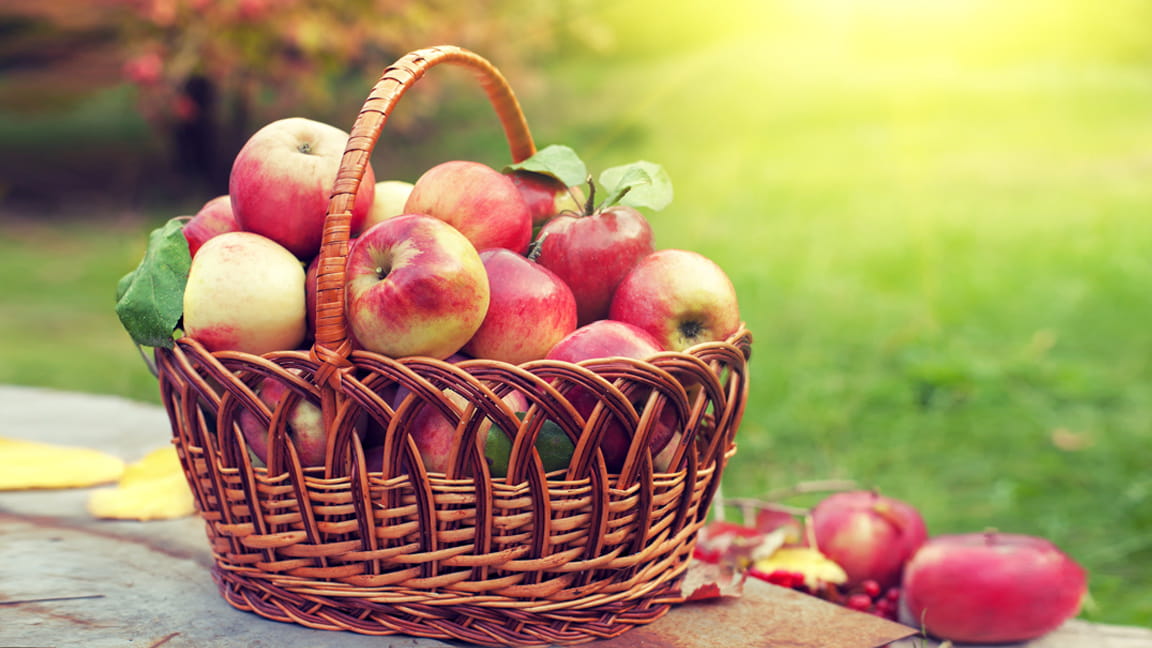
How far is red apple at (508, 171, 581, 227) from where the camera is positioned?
1576 mm

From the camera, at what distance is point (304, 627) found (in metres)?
1.27

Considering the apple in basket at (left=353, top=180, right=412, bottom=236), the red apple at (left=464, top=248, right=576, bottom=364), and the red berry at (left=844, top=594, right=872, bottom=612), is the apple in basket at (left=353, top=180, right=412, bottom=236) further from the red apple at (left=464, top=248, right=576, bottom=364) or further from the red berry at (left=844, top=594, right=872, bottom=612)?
the red berry at (left=844, top=594, right=872, bottom=612)

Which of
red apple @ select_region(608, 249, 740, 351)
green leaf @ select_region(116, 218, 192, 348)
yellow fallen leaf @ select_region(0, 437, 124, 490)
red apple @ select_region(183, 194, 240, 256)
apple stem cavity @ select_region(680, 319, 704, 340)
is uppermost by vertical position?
red apple @ select_region(183, 194, 240, 256)

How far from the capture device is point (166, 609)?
136 centimetres

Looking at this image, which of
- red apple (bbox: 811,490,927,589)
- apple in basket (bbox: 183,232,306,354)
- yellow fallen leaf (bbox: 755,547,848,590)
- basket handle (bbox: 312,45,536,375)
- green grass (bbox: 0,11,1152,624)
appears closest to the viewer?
basket handle (bbox: 312,45,536,375)

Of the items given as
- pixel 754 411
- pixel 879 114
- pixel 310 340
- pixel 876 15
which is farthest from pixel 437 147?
pixel 310 340

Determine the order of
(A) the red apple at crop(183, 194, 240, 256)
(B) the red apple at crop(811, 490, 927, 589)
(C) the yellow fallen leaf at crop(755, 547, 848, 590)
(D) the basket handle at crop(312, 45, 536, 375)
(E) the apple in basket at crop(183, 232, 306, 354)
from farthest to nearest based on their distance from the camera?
1. (B) the red apple at crop(811, 490, 927, 589)
2. (C) the yellow fallen leaf at crop(755, 547, 848, 590)
3. (A) the red apple at crop(183, 194, 240, 256)
4. (E) the apple in basket at crop(183, 232, 306, 354)
5. (D) the basket handle at crop(312, 45, 536, 375)

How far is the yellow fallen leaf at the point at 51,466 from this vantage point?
1913mm

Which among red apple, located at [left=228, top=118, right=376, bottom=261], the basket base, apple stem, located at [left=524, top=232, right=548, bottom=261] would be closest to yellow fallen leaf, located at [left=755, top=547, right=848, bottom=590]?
the basket base

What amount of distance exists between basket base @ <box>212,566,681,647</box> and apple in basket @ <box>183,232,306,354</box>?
1.06 feet

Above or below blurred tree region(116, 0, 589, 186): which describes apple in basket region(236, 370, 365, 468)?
below

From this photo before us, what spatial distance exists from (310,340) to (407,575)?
35 cm

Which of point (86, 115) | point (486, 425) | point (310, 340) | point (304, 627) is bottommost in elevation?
point (304, 627)

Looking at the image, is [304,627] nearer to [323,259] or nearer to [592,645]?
[592,645]
